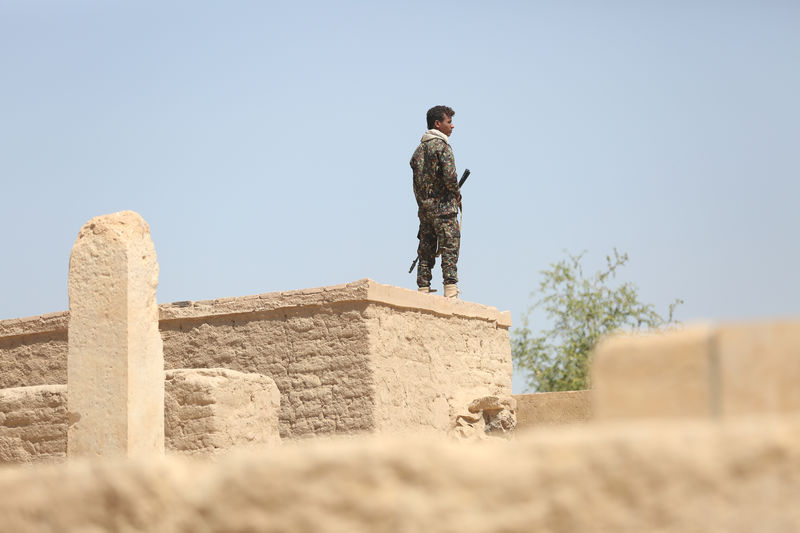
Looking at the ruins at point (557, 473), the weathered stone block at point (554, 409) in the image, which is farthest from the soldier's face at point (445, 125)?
the ruins at point (557, 473)

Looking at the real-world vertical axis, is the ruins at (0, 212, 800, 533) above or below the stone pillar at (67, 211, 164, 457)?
below

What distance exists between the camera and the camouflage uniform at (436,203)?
33.0ft

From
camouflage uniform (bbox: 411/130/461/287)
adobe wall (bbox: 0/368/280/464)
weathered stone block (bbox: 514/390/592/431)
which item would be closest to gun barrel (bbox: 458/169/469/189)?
camouflage uniform (bbox: 411/130/461/287)

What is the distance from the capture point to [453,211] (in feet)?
33.6

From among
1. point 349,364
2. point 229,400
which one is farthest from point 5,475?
point 349,364

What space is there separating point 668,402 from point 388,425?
6.52m

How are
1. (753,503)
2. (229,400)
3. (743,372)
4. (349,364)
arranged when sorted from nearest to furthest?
(753,503) → (743,372) → (229,400) → (349,364)

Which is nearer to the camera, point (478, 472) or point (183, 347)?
point (478, 472)

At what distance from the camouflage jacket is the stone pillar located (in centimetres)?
393

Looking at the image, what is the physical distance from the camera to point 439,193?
403 inches

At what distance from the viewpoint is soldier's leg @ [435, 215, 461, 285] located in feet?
33.1

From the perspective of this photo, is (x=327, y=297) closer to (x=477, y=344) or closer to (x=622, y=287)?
(x=477, y=344)

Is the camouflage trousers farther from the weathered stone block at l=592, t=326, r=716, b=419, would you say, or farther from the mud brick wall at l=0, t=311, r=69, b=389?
the weathered stone block at l=592, t=326, r=716, b=419

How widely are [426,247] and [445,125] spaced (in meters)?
1.22
